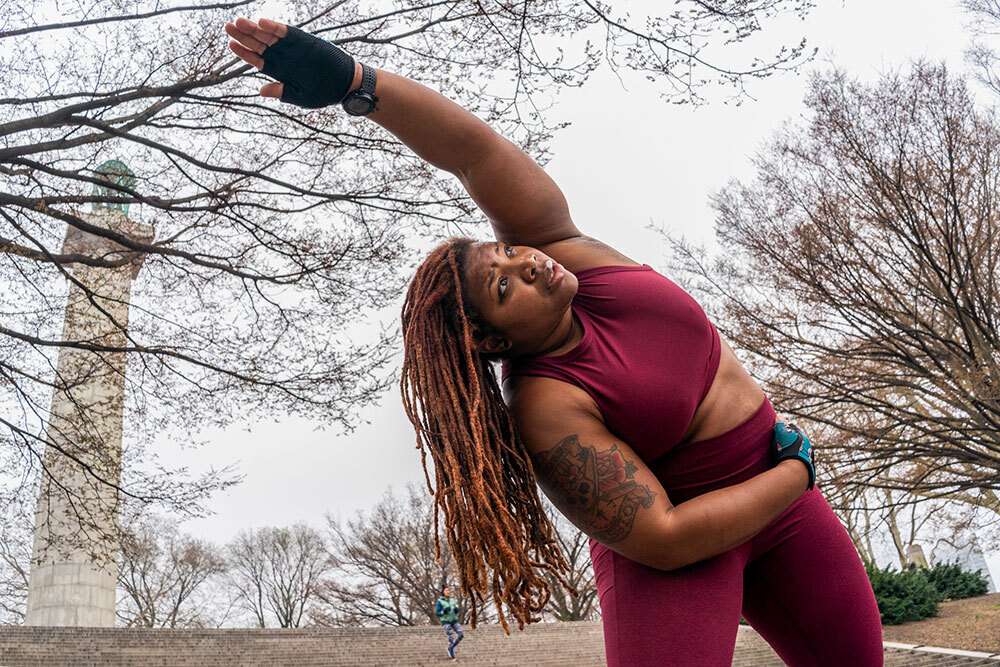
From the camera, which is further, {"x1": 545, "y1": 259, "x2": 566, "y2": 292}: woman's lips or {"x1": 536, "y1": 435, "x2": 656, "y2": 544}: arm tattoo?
{"x1": 545, "y1": 259, "x2": 566, "y2": 292}: woman's lips

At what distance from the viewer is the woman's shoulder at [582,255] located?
2152 millimetres

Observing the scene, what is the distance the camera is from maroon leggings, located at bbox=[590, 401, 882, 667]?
175 centimetres

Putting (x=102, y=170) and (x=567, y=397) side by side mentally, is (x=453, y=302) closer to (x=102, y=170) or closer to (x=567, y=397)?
(x=567, y=397)

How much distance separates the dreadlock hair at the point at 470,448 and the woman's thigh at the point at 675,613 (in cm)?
17

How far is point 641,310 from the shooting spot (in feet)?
6.43

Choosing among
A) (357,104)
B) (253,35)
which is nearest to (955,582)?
A: (357,104)

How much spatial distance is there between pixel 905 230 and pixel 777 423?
947 centimetres

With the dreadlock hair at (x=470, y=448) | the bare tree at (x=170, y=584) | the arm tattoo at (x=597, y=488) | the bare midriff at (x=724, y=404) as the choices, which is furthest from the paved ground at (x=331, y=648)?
the bare midriff at (x=724, y=404)

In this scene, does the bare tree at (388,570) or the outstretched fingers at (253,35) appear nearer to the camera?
the outstretched fingers at (253,35)

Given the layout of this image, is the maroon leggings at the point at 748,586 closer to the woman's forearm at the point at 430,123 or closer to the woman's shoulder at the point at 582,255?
the woman's shoulder at the point at 582,255

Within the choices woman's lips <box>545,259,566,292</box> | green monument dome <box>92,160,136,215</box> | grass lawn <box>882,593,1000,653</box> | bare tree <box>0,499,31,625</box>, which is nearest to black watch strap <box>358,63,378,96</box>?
woman's lips <box>545,259,566,292</box>

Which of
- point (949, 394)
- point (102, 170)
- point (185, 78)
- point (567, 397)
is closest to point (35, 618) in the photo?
point (102, 170)

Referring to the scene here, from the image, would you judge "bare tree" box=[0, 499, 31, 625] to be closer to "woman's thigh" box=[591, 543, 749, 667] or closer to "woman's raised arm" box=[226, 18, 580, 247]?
"woman's raised arm" box=[226, 18, 580, 247]

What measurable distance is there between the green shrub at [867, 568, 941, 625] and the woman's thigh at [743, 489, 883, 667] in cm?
1846
